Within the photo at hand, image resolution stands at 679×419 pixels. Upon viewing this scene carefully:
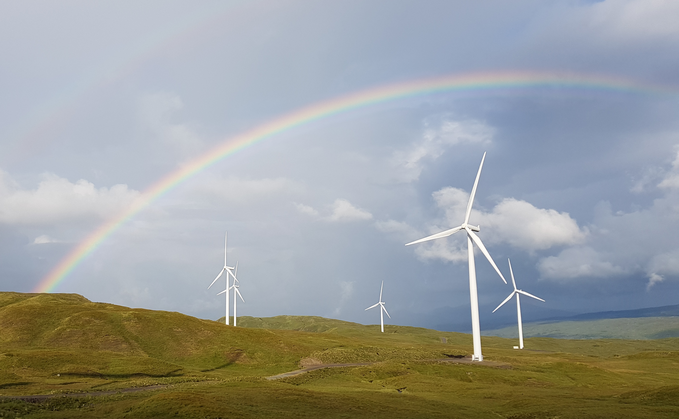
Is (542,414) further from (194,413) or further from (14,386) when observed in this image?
(14,386)

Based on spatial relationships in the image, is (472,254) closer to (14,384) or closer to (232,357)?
(232,357)

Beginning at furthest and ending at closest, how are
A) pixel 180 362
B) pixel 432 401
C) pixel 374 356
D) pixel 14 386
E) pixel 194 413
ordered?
1. pixel 374 356
2. pixel 180 362
3. pixel 14 386
4. pixel 432 401
5. pixel 194 413

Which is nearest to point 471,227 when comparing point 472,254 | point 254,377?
point 472,254

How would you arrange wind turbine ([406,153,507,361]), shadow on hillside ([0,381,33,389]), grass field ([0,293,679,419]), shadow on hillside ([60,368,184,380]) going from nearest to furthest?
1. grass field ([0,293,679,419])
2. shadow on hillside ([0,381,33,389])
3. shadow on hillside ([60,368,184,380])
4. wind turbine ([406,153,507,361])

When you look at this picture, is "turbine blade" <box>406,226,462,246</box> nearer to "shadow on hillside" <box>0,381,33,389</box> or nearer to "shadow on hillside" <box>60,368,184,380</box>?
"shadow on hillside" <box>60,368,184,380</box>

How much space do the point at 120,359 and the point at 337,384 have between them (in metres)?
41.4

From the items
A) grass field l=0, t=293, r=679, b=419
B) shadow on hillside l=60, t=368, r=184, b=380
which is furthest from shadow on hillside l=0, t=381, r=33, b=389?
shadow on hillside l=60, t=368, r=184, b=380

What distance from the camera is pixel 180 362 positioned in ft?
337

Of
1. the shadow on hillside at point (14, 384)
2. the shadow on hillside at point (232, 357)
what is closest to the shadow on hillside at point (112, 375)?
the shadow on hillside at point (14, 384)

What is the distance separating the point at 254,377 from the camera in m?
82.2

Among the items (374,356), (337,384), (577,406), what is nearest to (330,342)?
(374,356)

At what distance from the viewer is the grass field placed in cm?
4609

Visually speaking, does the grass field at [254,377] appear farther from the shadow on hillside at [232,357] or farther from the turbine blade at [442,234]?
the turbine blade at [442,234]

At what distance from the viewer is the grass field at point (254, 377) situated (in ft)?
151
